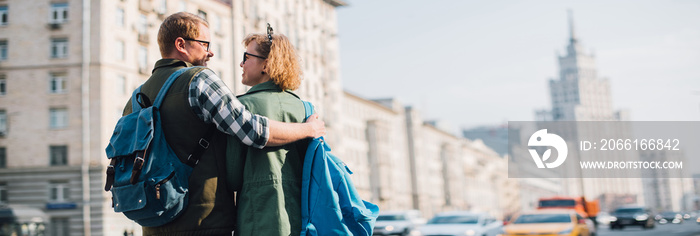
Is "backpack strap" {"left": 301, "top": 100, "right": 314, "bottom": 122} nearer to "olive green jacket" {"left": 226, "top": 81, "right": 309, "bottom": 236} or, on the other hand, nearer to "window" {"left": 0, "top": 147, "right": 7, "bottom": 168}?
"olive green jacket" {"left": 226, "top": 81, "right": 309, "bottom": 236}

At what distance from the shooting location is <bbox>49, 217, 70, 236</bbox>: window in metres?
42.2

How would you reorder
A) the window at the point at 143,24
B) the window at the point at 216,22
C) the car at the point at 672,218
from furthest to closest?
the car at the point at 672,218, the window at the point at 216,22, the window at the point at 143,24

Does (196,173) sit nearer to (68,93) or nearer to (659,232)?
(659,232)

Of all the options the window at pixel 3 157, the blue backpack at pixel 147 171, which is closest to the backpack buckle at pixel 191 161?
the blue backpack at pixel 147 171

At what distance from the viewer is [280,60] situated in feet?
11.7

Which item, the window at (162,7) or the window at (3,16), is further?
the window at (162,7)

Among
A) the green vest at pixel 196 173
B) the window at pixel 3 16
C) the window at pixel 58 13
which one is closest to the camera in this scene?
the green vest at pixel 196 173

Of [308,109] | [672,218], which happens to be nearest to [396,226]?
[308,109]

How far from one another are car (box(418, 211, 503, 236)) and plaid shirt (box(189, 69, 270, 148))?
62.9 ft

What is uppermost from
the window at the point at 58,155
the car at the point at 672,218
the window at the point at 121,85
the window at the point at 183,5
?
the window at the point at 183,5

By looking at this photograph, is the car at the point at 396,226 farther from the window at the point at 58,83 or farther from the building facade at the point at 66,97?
the window at the point at 58,83

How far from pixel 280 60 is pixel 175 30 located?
489mm

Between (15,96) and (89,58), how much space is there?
4887 mm

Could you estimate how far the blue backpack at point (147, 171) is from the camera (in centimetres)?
297
